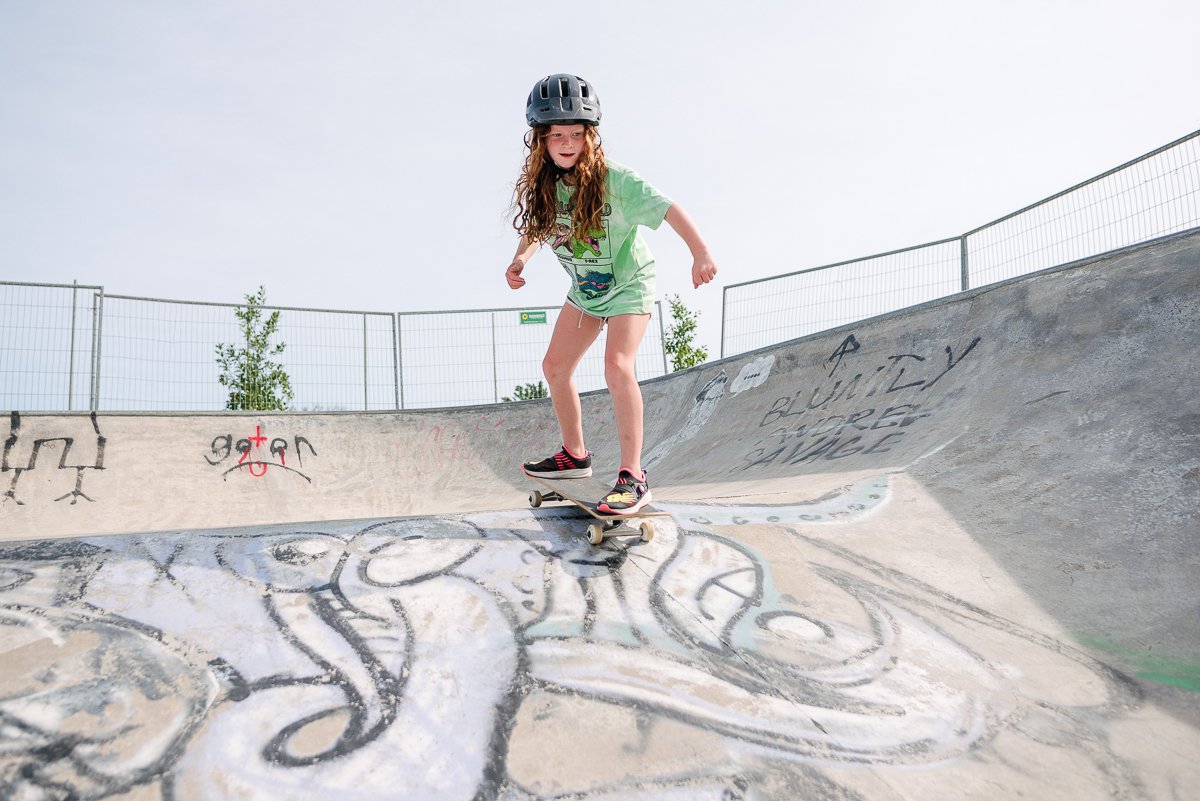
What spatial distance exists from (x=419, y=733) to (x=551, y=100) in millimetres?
2612

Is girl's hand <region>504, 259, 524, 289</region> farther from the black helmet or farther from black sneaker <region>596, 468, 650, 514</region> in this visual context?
black sneaker <region>596, 468, 650, 514</region>

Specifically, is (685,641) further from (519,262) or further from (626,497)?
(519,262)

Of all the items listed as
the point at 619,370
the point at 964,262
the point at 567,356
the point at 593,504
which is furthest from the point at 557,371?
the point at 964,262

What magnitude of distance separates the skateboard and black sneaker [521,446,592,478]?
0.04m

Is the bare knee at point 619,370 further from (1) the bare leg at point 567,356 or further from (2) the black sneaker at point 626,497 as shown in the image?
(2) the black sneaker at point 626,497

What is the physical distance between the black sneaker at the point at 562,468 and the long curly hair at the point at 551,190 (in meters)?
1.11

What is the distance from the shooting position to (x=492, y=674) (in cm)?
211

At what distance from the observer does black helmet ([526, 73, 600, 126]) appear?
3236mm

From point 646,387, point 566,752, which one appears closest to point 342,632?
point 566,752

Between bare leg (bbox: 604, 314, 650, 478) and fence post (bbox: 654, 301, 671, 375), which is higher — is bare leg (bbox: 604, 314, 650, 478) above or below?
below

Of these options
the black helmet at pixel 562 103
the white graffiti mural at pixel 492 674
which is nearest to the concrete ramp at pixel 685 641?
the white graffiti mural at pixel 492 674

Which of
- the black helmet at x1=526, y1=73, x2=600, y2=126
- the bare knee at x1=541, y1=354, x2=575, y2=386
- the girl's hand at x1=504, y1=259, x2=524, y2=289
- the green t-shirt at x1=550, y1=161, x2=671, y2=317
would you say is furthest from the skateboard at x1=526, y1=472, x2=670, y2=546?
the black helmet at x1=526, y1=73, x2=600, y2=126

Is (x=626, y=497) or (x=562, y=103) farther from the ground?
(x=562, y=103)

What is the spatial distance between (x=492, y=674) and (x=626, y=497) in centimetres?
113
